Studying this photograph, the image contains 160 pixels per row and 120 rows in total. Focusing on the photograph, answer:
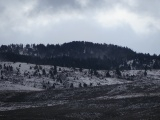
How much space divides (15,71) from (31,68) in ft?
33.9

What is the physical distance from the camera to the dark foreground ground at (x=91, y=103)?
133 ft

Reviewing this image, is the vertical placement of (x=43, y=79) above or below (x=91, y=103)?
above

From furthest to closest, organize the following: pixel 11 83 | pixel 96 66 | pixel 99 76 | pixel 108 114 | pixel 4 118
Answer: pixel 96 66 < pixel 99 76 < pixel 11 83 < pixel 108 114 < pixel 4 118

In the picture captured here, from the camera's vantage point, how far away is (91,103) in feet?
185

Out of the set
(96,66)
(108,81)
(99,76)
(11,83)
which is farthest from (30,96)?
(96,66)

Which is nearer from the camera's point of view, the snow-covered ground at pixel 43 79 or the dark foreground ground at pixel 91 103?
the dark foreground ground at pixel 91 103

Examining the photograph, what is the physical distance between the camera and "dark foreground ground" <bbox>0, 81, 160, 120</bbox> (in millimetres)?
40625

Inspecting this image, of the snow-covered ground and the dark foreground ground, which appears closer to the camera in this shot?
the dark foreground ground

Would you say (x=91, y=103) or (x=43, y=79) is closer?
(x=91, y=103)

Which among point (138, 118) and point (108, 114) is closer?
point (138, 118)

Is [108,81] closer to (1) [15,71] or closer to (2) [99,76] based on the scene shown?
(2) [99,76]

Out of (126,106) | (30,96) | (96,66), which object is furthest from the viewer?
(96,66)

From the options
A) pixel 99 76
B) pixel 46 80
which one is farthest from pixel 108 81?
pixel 46 80

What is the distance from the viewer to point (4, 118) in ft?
129
